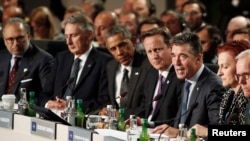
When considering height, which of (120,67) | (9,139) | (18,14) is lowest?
(9,139)

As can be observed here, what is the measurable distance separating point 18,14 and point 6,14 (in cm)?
19

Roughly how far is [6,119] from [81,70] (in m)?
1.45

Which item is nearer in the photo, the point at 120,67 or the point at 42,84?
the point at 120,67

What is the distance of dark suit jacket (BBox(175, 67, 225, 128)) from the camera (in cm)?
542

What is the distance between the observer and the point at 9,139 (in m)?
5.52

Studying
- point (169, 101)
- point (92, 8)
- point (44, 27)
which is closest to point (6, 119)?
point (169, 101)

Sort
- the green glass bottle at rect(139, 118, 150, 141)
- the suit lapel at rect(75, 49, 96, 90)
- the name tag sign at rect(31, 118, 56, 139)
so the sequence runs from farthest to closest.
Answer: the suit lapel at rect(75, 49, 96, 90), the name tag sign at rect(31, 118, 56, 139), the green glass bottle at rect(139, 118, 150, 141)

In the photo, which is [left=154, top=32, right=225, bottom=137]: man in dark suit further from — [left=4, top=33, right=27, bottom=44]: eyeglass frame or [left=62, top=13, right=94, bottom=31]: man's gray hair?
[left=4, top=33, right=27, bottom=44]: eyeglass frame

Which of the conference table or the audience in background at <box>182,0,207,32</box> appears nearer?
the conference table

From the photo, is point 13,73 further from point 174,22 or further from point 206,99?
point 206,99

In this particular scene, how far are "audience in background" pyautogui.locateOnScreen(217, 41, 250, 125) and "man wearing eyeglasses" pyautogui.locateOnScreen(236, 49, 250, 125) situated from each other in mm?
164

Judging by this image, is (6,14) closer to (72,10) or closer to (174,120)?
(72,10)

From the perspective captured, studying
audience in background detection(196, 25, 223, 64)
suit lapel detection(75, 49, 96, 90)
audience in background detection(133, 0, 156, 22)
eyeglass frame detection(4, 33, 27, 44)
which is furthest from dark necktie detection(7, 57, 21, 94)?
audience in background detection(133, 0, 156, 22)

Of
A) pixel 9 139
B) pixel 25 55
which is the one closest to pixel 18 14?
pixel 25 55
